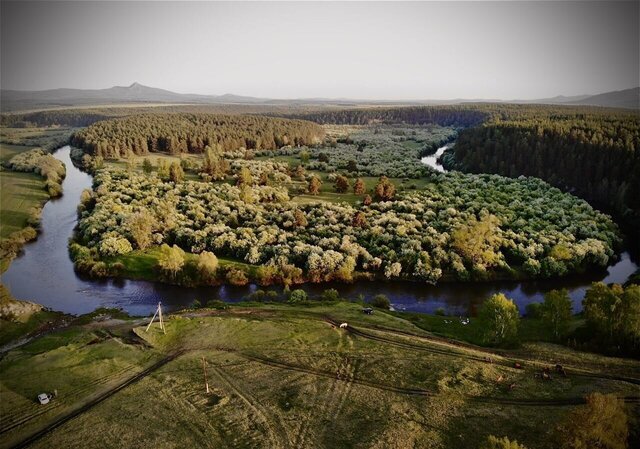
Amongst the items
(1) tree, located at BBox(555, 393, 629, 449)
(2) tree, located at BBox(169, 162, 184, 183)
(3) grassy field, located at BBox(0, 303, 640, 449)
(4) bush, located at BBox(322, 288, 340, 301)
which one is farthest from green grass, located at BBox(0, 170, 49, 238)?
(1) tree, located at BBox(555, 393, 629, 449)

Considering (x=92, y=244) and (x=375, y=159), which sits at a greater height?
(x=375, y=159)

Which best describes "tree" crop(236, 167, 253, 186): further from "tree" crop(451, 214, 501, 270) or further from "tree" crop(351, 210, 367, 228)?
"tree" crop(451, 214, 501, 270)

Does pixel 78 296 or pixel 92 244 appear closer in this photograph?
pixel 78 296

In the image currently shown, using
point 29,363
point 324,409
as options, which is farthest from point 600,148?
point 29,363

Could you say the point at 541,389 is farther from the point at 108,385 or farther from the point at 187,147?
the point at 187,147

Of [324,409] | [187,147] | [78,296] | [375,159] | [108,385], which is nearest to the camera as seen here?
[324,409]
